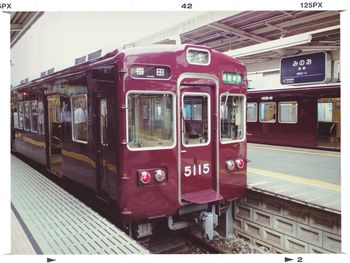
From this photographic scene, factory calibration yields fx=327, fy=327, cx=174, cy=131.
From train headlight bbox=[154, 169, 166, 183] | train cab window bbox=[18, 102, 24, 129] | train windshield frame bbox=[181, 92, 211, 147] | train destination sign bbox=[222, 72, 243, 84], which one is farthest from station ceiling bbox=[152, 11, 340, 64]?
train cab window bbox=[18, 102, 24, 129]

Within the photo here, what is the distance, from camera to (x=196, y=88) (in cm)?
385

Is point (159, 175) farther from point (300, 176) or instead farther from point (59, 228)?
point (300, 176)

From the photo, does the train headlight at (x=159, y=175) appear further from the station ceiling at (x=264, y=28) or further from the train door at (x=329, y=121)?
the train door at (x=329, y=121)

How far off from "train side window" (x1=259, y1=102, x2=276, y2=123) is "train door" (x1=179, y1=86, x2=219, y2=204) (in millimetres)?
6630

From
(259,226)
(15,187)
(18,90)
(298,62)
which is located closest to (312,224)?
(259,226)

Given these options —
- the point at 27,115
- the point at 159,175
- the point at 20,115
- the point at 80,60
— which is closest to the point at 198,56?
the point at 159,175

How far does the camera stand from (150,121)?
358 centimetres

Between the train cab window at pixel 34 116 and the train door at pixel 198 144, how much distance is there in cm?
385

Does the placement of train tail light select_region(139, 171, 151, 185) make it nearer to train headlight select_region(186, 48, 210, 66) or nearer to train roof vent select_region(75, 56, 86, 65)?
train headlight select_region(186, 48, 210, 66)

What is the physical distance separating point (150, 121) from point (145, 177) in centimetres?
61

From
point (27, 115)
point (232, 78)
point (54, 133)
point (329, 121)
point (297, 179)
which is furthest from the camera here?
point (329, 121)

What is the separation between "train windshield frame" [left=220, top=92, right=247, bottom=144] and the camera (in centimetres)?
412
